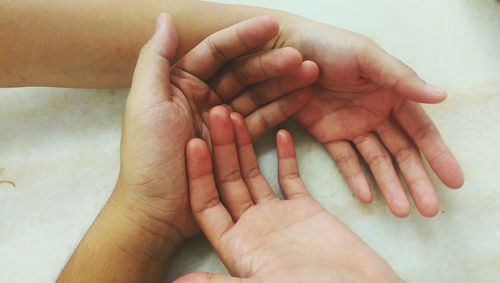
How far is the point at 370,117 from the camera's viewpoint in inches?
32.4

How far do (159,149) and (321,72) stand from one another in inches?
13.5

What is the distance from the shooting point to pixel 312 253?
2.24ft

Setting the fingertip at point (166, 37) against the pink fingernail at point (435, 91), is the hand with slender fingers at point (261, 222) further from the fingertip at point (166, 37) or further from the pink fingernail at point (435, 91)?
the pink fingernail at point (435, 91)

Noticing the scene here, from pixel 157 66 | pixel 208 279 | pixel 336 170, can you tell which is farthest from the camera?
pixel 336 170

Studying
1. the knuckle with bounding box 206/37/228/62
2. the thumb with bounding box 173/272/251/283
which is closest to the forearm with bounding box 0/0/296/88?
the knuckle with bounding box 206/37/228/62

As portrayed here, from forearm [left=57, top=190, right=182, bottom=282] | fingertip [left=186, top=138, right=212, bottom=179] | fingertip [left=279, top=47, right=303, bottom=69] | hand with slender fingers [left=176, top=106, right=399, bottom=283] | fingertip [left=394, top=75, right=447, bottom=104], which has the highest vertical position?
fingertip [left=279, top=47, right=303, bottom=69]

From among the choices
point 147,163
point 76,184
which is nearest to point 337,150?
point 147,163

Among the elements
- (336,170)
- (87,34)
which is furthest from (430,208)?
(87,34)

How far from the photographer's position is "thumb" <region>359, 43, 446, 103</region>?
0.70m

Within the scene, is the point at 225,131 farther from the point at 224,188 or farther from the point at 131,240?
the point at 131,240

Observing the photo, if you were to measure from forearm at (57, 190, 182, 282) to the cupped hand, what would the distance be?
14.2 inches

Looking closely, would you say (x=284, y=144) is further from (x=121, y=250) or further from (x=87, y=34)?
(x=87, y=34)

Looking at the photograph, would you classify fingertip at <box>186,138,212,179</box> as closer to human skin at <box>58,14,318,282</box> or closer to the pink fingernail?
human skin at <box>58,14,318,282</box>

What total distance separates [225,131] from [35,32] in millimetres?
454
